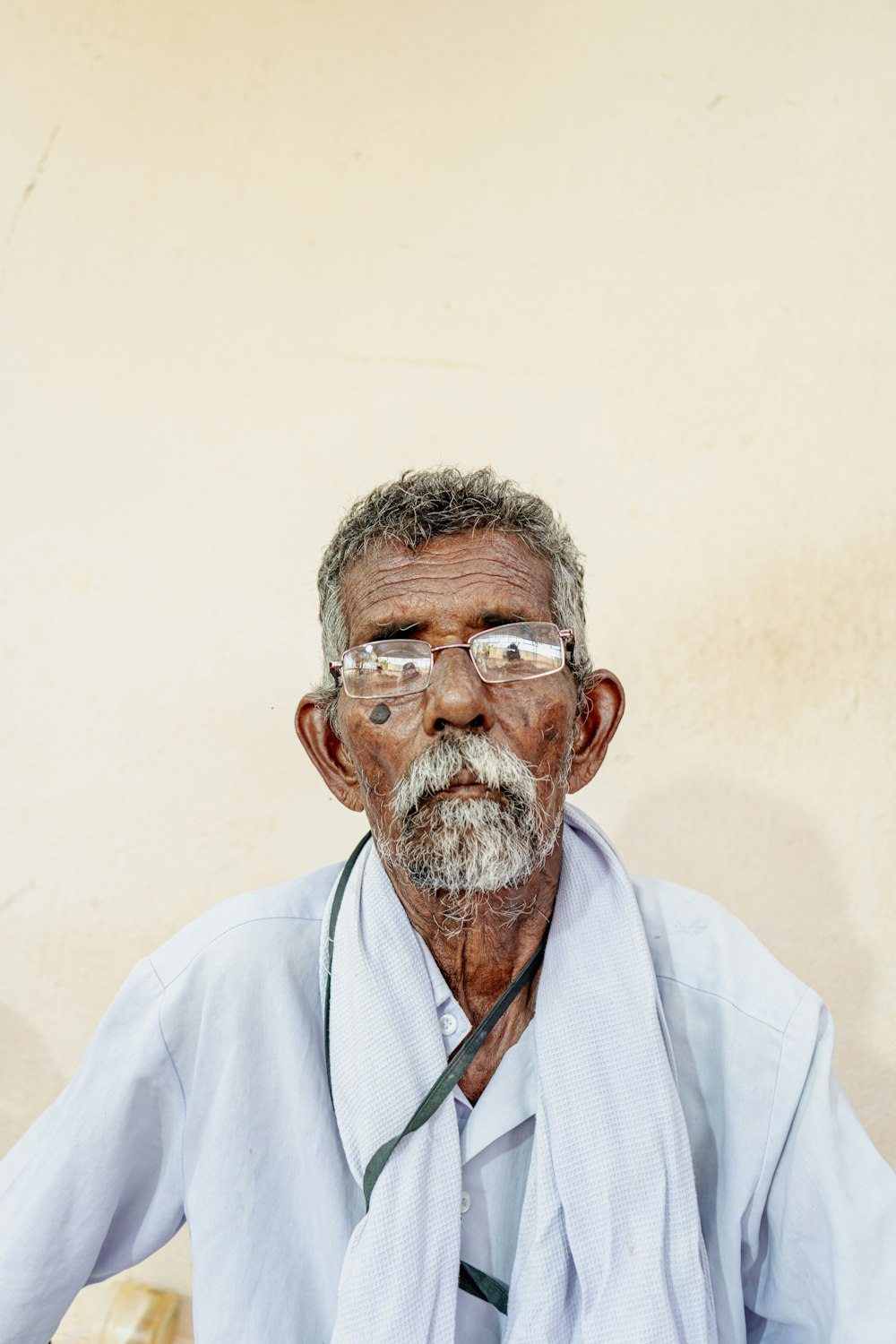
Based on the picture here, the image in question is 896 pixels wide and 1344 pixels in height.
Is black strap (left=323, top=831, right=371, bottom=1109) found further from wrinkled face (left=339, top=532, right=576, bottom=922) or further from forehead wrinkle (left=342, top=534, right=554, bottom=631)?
forehead wrinkle (left=342, top=534, right=554, bottom=631)

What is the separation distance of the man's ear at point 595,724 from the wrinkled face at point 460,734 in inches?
3.4

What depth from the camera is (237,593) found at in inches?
92.0

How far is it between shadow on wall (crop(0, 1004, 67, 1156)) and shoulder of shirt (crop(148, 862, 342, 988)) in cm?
105

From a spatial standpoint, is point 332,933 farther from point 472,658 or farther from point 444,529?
point 444,529

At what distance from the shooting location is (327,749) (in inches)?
63.7

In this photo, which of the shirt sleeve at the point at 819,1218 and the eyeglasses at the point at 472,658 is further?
the eyeglasses at the point at 472,658

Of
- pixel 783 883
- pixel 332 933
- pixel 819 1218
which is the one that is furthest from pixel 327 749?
pixel 783 883

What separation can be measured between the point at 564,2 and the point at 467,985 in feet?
6.93

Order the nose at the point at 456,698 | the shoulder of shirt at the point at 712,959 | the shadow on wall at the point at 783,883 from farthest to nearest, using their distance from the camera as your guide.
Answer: the shadow on wall at the point at 783,883, the shoulder of shirt at the point at 712,959, the nose at the point at 456,698

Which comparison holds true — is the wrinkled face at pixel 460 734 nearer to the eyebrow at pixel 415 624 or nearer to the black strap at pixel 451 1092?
the eyebrow at pixel 415 624

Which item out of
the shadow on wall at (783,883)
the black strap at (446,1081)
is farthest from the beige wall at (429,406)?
the black strap at (446,1081)

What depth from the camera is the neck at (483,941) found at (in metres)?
1.50

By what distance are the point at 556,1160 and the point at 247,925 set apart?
1.75ft

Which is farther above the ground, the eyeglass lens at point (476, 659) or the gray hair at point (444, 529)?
the gray hair at point (444, 529)
